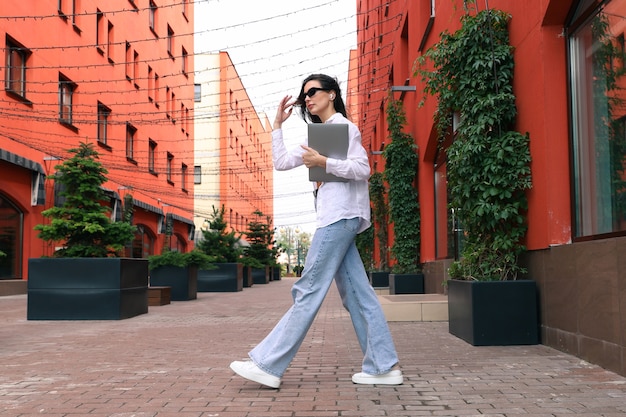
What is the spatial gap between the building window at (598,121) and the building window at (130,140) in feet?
80.8

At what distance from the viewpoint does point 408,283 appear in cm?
1488

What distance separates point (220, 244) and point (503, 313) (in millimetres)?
16266

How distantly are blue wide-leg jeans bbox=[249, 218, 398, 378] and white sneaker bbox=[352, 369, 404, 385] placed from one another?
0.03m

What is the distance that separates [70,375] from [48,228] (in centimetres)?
578

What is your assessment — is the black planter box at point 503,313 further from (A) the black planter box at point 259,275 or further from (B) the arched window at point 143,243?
(A) the black planter box at point 259,275

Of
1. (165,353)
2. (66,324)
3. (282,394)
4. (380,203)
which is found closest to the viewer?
(282,394)

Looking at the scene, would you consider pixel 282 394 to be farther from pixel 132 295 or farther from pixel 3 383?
pixel 132 295

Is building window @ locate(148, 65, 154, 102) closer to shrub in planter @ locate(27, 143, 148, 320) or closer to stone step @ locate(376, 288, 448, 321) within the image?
shrub in planter @ locate(27, 143, 148, 320)

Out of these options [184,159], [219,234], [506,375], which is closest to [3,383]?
[506,375]

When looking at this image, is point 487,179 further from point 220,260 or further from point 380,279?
point 220,260

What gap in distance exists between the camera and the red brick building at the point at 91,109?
1841cm

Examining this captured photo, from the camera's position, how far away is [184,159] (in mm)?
38906

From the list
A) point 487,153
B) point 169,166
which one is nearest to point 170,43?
point 169,166

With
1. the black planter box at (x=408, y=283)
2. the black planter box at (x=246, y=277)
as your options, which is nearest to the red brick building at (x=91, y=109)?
the black planter box at (x=246, y=277)
